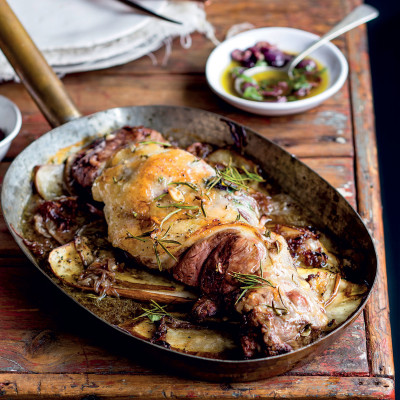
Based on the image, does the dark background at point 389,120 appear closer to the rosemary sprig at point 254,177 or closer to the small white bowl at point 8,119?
the rosemary sprig at point 254,177

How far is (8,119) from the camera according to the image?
10.8 feet

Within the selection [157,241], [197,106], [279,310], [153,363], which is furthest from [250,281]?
[197,106]

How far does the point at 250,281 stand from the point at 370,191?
1.29 metres

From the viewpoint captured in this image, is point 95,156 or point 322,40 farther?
point 322,40

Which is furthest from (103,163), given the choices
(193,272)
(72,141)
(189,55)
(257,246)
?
(189,55)

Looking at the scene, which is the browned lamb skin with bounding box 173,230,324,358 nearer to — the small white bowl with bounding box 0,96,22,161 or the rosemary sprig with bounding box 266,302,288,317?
the rosemary sprig with bounding box 266,302,288,317

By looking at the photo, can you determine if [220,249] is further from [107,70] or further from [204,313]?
[107,70]

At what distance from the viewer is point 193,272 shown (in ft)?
7.34

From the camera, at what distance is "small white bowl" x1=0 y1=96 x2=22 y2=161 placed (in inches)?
124

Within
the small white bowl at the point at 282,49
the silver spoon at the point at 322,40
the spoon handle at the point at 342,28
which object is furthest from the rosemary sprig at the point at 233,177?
the spoon handle at the point at 342,28

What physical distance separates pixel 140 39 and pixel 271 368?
2727 mm

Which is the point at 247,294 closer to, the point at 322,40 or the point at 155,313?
the point at 155,313

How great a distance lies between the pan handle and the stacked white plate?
2.53 feet

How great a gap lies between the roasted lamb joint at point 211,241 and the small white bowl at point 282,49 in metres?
0.89
